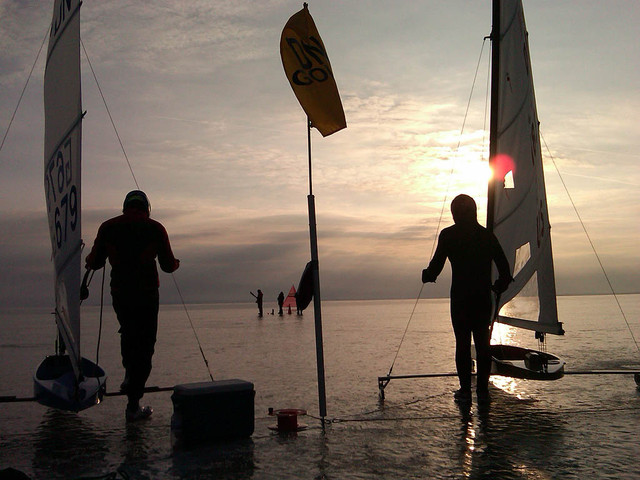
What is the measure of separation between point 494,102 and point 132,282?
16.9ft

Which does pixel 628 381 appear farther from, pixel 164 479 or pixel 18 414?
pixel 18 414

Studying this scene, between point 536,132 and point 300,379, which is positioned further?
point 536,132

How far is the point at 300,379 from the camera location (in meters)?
7.60

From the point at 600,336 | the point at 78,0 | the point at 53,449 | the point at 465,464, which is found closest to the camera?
the point at 465,464

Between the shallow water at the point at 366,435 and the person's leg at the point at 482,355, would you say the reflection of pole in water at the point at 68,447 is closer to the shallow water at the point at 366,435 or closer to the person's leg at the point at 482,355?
the shallow water at the point at 366,435

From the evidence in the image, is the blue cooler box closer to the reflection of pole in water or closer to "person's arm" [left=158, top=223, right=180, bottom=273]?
the reflection of pole in water

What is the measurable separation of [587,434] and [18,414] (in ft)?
15.5

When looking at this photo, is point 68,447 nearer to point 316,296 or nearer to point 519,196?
point 316,296

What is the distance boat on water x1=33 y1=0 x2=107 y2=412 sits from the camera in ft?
15.4

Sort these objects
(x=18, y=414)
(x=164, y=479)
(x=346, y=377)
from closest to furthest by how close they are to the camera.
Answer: (x=164, y=479) → (x=18, y=414) → (x=346, y=377)

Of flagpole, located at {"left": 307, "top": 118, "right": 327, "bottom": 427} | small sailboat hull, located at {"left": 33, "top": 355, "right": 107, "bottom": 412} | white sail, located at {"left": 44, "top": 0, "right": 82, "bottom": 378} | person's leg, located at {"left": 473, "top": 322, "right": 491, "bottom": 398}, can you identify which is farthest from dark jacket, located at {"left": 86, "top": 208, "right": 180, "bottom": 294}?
person's leg, located at {"left": 473, "top": 322, "right": 491, "bottom": 398}

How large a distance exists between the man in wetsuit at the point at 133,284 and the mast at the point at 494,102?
4252 mm

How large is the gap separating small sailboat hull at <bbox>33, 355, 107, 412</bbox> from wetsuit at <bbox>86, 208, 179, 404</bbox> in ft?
0.95

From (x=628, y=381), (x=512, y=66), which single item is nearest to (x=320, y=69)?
(x=512, y=66)
